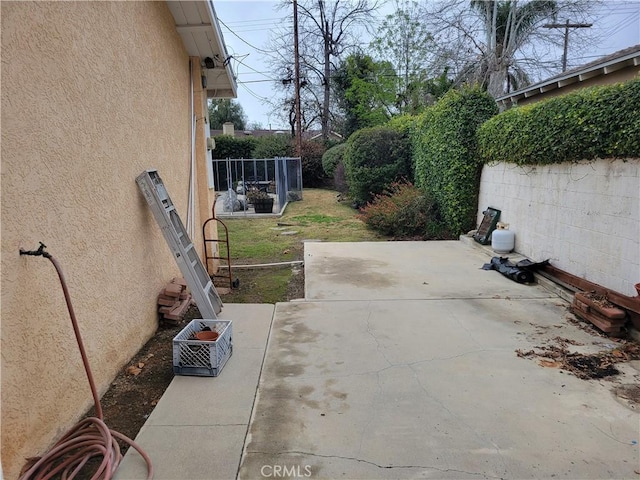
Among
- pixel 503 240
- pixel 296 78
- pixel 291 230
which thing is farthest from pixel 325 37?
pixel 503 240

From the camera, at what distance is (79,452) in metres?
2.35

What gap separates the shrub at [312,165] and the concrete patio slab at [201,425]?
2031cm

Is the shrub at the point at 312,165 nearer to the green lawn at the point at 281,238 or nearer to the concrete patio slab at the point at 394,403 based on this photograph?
the green lawn at the point at 281,238

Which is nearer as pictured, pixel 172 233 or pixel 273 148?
pixel 172 233

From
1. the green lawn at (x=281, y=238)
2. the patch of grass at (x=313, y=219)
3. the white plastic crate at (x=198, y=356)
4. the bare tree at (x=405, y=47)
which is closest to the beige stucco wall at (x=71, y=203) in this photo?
the white plastic crate at (x=198, y=356)

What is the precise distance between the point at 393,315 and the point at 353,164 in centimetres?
1003

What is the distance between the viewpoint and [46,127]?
2.46 meters

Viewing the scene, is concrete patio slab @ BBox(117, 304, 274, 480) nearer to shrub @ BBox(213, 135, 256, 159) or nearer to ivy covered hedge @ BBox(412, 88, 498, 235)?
Result: ivy covered hedge @ BBox(412, 88, 498, 235)

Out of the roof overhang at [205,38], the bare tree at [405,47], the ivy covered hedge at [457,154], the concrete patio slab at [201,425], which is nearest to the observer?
the concrete patio slab at [201,425]

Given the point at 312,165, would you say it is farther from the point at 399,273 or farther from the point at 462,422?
the point at 462,422

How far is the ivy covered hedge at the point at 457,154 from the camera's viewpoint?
8.59 m

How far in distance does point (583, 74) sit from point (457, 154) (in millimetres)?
2922

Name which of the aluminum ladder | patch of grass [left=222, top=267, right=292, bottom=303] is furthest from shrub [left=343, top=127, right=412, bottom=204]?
the aluminum ladder

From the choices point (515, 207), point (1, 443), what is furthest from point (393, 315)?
point (515, 207)
